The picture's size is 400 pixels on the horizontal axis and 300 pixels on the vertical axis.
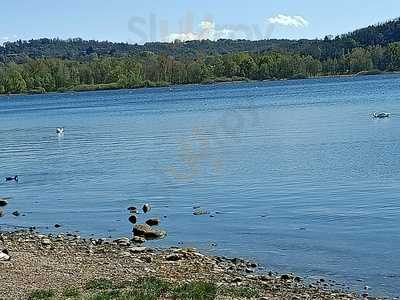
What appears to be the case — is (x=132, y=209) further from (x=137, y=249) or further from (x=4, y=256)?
(x=4, y=256)

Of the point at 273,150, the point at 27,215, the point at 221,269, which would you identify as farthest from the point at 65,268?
the point at 273,150

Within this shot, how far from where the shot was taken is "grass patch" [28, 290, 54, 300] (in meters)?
12.5

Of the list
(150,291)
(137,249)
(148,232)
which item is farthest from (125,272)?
(148,232)

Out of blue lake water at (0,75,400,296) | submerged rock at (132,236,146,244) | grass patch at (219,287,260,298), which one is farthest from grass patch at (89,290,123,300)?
submerged rock at (132,236,146,244)

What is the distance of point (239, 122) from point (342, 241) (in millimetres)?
48978

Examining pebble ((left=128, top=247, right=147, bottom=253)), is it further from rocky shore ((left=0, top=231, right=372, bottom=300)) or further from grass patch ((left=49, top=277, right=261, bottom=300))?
grass patch ((left=49, top=277, right=261, bottom=300))

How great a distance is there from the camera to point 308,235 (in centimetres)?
2019

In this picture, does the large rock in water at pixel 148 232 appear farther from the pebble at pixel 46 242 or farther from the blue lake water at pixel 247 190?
the pebble at pixel 46 242

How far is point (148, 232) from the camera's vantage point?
2105cm

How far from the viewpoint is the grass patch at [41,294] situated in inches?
491

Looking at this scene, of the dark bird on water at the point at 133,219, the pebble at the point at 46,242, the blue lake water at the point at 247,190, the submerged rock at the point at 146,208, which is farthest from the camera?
the submerged rock at the point at 146,208

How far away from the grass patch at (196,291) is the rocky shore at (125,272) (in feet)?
0.15

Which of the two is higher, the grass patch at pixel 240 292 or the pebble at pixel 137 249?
the grass patch at pixel 240 292

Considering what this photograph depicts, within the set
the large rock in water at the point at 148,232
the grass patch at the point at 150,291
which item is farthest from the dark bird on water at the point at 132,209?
the grass patch at the point at 150,291
